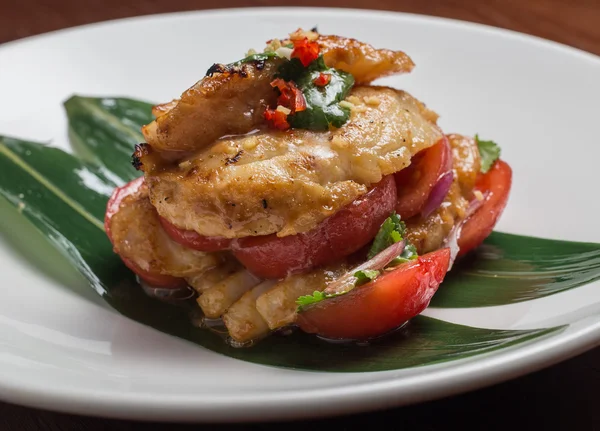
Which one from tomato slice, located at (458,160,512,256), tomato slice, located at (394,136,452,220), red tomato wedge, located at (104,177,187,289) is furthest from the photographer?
tomato slice, located at (458,160,512,256)

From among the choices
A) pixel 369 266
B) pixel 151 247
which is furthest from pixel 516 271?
pixel 151 247

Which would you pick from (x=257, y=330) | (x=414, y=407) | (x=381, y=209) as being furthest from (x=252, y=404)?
(x=381, y=209)

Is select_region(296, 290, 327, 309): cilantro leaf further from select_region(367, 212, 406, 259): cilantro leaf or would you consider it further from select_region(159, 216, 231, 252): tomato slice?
select_region(159, 216, 231, 252): tomato slice

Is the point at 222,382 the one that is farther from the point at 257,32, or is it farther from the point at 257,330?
the point at 257,32

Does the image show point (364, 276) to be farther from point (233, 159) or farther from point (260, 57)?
point (260, 57)

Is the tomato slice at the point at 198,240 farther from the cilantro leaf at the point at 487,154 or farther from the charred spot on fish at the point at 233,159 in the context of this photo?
the cilantro leaf at the point at 487,154

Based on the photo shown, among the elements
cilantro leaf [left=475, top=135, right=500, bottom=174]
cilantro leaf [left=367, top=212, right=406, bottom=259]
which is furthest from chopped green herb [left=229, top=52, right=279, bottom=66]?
cilantro leaf [left=475, top=135, right=500, bottom=174]
